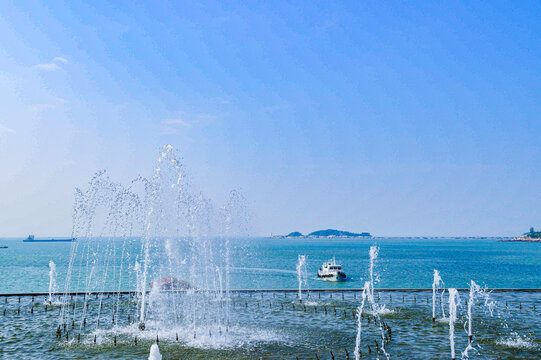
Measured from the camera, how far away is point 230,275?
4584 inches

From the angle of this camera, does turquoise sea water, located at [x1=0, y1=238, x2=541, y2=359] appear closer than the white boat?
Yes

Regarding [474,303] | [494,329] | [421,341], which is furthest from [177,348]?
[474,303]

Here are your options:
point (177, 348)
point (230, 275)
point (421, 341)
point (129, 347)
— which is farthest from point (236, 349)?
point (230, 275)

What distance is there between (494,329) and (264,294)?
113ft

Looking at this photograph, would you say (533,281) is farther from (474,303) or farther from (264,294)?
(264,294)

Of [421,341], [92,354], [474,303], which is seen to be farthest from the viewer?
[474,303]

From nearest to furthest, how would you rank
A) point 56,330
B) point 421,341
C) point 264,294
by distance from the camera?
1. point 421,341
2. point 56,330
3. point 264,294

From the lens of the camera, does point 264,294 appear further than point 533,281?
No

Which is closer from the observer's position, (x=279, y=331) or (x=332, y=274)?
(x=279, y=331)

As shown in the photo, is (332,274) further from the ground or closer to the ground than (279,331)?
closer to the ground

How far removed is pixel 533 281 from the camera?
369 ft

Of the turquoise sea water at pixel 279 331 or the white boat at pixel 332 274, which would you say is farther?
the white boat at pixel 332 274

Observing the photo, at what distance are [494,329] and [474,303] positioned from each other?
19268 mm

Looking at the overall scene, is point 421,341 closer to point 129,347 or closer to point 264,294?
point 129,347
